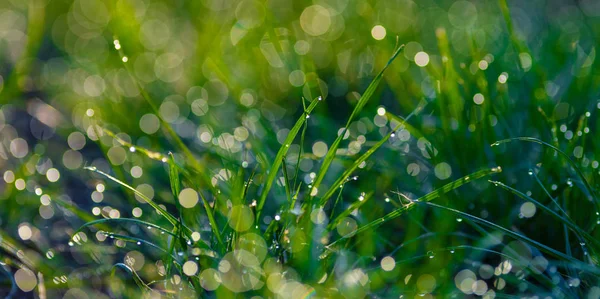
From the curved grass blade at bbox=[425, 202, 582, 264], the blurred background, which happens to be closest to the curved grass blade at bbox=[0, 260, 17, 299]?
the blurred background

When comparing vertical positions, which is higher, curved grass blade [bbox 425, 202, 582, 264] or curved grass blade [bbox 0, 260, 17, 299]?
curved grass blade [bbox 425, 202, 582, 264]

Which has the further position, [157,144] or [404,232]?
[157,144]

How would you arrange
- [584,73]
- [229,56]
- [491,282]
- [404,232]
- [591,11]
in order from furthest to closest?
[591,11] < [229,56] < [584,73] < [404,232] < [491,282]

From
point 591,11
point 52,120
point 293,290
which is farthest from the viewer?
point 591,11

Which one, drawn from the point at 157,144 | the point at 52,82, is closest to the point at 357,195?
the point at 157,144

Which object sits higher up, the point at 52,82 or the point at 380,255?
the point at 380,255

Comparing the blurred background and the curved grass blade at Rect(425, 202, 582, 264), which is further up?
the curved grass blade at Rect(425, 202, 582, 264)

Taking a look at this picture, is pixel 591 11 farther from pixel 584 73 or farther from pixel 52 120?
pixel 52 120

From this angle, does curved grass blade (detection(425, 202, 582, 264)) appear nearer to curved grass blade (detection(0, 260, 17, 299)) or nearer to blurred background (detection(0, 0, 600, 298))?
blurred background (detection(0, 0, 600, 298))

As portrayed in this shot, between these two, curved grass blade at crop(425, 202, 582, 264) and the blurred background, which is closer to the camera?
curved grass blade at crop(425, 202, 582, 264)
